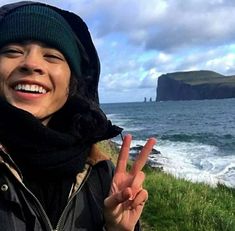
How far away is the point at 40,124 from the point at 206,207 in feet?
18.2

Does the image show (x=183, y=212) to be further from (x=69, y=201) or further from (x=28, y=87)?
(x=28, y=87)

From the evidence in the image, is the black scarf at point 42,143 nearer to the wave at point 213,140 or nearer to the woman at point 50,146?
the woman at point 50,146

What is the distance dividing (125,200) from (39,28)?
946mm

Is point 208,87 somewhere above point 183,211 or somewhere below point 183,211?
above

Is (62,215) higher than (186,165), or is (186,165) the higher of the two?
(62,215)

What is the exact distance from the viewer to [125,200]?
2.28 m

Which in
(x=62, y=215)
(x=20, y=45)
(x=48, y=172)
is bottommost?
(x=62, y=215)

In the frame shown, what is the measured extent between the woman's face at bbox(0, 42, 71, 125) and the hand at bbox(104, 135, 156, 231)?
0.43 m

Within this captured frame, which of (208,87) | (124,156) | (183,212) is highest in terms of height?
(208,87)

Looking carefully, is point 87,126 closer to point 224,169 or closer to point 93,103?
point 93,103

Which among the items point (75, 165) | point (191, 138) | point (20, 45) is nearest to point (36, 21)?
point (20, 45)

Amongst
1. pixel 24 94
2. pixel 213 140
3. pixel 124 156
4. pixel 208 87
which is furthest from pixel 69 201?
pixel 208 87

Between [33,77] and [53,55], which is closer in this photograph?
[33,77]

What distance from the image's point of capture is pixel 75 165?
7.84 feet
